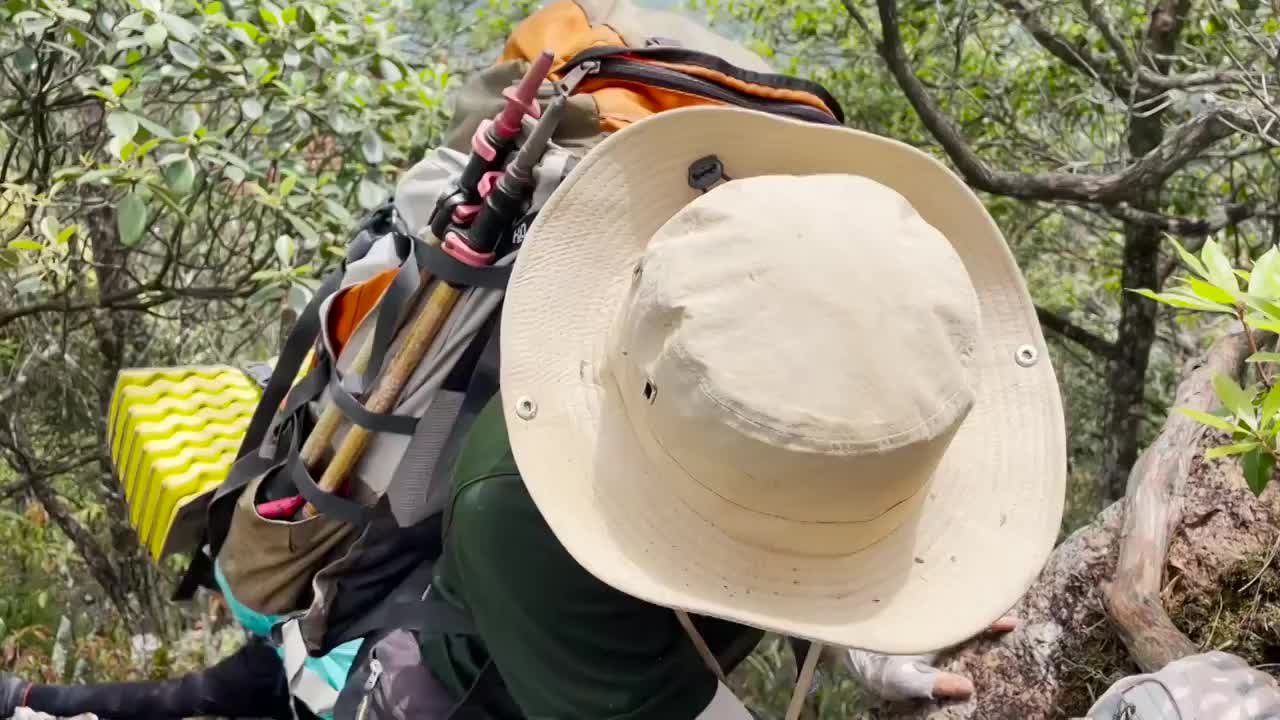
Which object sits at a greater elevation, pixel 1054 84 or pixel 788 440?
pixel 788 440

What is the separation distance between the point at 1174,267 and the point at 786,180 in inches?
149

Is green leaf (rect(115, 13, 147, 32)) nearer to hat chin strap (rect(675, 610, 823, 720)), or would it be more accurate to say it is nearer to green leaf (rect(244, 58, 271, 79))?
green leaf (rect(244, 58, 271, 79))

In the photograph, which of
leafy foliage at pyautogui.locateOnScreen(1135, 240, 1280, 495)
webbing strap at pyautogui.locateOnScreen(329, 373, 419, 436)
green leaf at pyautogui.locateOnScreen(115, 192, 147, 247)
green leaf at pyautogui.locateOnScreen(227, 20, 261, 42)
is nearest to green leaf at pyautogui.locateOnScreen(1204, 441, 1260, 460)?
leafy foliage at pyautogui.locateOnScreen(1135, 240, 1280, 495)

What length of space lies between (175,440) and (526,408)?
1.29 meters

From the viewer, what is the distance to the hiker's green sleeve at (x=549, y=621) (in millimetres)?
1420

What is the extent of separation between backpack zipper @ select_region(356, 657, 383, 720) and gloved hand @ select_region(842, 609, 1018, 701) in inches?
50.9

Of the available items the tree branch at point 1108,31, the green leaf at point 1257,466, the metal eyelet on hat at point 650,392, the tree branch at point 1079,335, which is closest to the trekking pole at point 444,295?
the metal eyelet on hat at point 650,392

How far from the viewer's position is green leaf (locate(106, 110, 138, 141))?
2.36m

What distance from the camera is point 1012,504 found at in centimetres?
144

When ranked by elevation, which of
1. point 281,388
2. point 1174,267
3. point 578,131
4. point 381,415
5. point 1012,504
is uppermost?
point 578,131

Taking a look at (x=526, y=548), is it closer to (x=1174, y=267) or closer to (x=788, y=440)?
(x=788, y=440)

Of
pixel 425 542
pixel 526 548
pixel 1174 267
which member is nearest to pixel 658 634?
pixel 526 548

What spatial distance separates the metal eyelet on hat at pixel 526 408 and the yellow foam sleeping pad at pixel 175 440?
0.90 meters

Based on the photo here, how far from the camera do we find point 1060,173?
3549 mm
